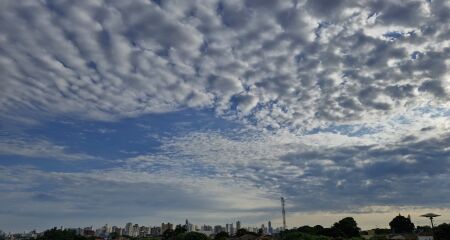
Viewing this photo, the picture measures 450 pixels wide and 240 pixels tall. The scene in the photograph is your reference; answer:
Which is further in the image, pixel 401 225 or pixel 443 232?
pixel 401 225

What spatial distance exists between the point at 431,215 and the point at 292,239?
31.8 meters

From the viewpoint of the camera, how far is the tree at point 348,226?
9776 centimetres

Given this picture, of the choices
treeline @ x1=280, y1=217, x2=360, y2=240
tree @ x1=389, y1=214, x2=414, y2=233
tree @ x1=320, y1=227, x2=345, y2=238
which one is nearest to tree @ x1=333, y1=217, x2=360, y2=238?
treeline @ x1=280, y1=217, x2=360, y2=240

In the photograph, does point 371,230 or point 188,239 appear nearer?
point 188,239

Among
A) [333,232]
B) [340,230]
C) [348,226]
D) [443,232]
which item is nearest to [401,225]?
[348,226]

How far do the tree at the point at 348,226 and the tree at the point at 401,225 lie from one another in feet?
84.8

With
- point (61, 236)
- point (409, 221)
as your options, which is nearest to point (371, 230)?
point (409, 221)

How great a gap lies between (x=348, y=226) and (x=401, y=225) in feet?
104

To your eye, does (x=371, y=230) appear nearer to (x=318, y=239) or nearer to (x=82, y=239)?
(x=318, y=239)

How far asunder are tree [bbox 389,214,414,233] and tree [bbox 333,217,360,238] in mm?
25849

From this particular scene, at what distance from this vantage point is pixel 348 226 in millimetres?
99500

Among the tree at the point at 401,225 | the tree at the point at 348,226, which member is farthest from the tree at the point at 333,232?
the tree at the point at 401,225

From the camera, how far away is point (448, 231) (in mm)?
69562

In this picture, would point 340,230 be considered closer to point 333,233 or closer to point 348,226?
point 333,233
